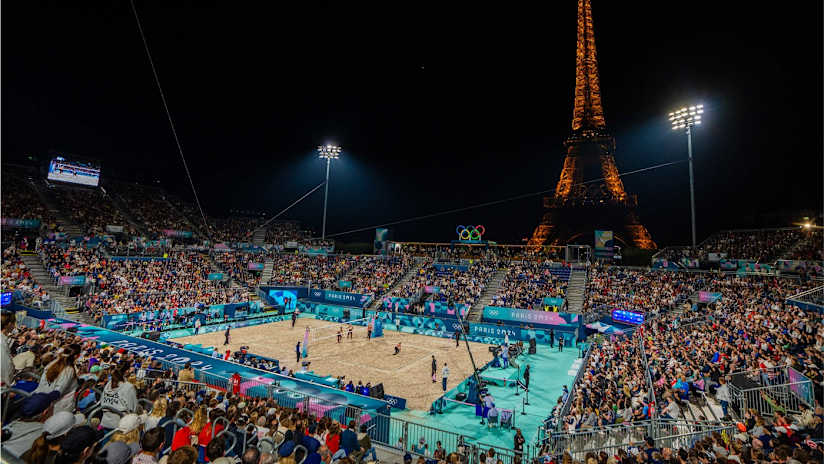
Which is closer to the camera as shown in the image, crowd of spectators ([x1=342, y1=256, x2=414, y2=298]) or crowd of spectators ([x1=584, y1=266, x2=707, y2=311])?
crowd of spectators ([x1=584, y1=266, x2=707, y2=311])

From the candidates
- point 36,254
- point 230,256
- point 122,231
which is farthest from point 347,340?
point 122,231

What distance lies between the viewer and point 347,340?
30000mm

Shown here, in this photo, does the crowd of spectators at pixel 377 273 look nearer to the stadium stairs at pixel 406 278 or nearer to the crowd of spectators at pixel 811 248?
the stadium stairs at pixel 406 278

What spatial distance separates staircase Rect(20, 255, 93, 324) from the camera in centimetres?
2752

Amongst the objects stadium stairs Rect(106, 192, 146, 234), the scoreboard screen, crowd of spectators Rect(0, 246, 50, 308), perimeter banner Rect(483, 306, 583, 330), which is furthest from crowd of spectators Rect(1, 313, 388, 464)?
stadium stairs Rect(106, 192, 146, 234)

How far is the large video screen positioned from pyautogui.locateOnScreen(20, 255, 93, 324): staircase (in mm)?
17863

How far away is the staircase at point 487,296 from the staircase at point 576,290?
257 inches

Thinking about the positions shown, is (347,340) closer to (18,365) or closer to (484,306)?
(484,306)

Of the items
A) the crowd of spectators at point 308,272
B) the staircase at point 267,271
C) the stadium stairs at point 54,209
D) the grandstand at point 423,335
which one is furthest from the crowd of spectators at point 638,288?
the stadium stairs at point 54,209

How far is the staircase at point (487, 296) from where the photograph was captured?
115ft

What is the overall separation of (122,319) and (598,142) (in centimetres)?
4757

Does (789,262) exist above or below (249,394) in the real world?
above

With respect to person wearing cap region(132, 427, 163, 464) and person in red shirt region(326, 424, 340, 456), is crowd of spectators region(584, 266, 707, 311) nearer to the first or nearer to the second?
person in red shirt region(326, 424, 340, 456)

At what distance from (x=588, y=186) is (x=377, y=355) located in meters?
31.8
